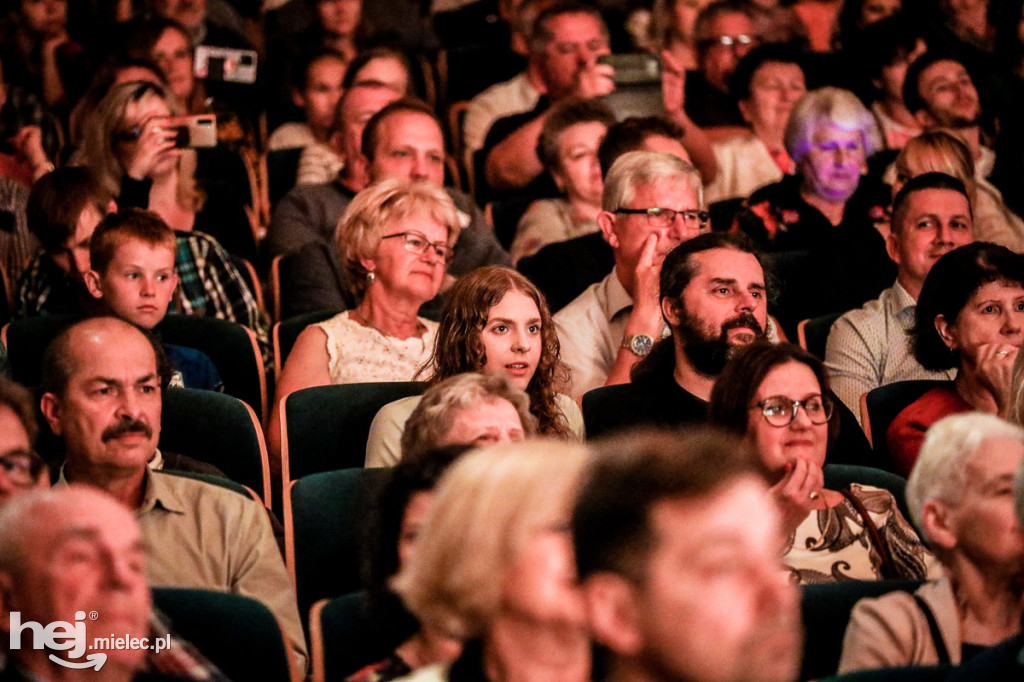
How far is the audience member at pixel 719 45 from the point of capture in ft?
16.6

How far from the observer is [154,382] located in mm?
2449

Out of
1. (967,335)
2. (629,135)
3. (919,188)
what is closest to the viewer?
(967,335)

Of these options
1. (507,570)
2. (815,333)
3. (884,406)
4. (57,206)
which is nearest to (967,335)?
(884,406)

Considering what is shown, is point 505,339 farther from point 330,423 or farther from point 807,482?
point 807,482

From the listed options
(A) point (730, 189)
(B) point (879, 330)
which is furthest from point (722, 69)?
(B) point (879, 330)

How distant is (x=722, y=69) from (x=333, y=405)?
2.94 meters

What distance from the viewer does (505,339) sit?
279cm

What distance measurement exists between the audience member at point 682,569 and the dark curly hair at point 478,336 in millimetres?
1369

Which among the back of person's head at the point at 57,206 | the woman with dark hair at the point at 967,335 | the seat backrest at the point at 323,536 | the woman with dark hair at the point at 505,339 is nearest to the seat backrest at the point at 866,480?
the woman with dark hair at the point at 967,335

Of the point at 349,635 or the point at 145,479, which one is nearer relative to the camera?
the point at 349,635

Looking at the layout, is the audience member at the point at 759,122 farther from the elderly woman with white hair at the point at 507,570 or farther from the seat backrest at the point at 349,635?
the elderly woman with white hair at the point at 507,570

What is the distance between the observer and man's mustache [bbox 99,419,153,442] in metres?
2.34

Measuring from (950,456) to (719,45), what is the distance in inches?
137

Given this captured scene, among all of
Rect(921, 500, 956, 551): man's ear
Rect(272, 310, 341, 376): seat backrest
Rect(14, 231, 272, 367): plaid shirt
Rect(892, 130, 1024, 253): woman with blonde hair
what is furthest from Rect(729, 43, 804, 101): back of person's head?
Rect(921, 500, 956, 551): man's ear
